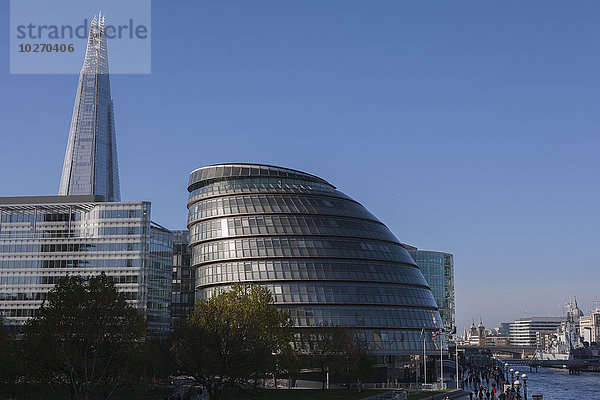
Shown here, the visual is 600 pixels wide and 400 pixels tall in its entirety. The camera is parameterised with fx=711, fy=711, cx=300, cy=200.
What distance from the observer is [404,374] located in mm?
114688

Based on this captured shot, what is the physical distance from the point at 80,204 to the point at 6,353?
234 feet

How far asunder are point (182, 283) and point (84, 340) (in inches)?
3728

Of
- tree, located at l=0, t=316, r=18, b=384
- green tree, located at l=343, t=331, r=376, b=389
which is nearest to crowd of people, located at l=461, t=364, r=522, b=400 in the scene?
green tree, located at l=343, t=331, r=376, b=389

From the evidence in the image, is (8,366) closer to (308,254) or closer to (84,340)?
(84,340)

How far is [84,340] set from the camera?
51.6 meters

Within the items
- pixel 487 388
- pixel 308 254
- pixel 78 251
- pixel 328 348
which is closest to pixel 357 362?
pixel 328 348

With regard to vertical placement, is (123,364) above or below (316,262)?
below

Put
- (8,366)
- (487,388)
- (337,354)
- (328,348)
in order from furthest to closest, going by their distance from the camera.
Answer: (487,388), (328,348), (337,354), (8,366)

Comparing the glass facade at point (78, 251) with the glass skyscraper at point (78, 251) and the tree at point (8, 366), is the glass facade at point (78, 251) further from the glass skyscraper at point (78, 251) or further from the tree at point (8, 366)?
the tree at point (8, 366)

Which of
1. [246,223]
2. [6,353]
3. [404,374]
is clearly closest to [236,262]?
[246,223]

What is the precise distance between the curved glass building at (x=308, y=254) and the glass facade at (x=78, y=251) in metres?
10.2

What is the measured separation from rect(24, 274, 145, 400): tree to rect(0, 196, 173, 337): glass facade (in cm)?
7379

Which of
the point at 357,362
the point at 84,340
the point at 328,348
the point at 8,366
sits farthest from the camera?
the point at 328,348

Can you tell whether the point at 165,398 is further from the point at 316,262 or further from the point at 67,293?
the point at 316,262
